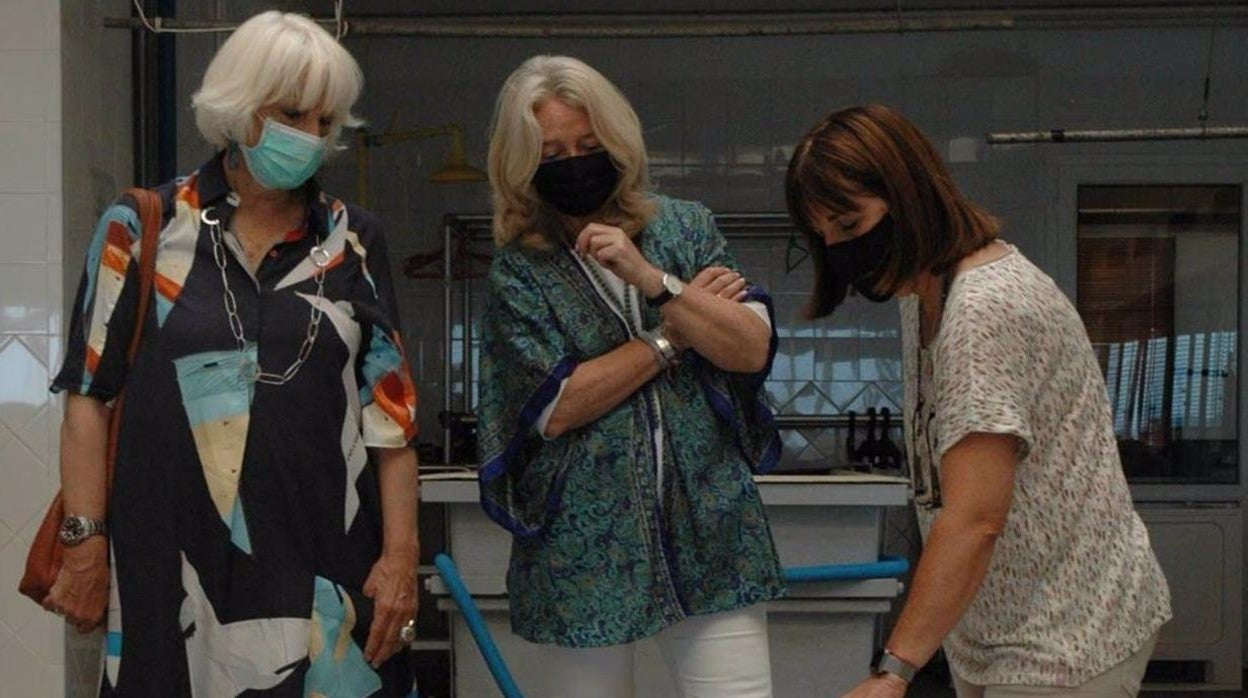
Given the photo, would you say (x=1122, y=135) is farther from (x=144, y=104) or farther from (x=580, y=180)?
(x=580, y=180)

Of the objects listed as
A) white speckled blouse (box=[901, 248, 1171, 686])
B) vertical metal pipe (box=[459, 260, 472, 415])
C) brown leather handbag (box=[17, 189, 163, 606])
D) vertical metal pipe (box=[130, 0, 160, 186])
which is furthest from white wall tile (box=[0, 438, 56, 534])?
vertical metal pipe (box=[459, 260, 472, 415])

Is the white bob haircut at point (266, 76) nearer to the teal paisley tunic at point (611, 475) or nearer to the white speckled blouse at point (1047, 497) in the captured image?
the teal paisley tunic at point (611, 475)

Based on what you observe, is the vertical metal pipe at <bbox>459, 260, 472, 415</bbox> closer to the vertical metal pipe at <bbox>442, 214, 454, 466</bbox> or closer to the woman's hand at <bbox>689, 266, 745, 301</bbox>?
the vertical metal pipe at <bbox>442, 214, 454, 466</bbox>

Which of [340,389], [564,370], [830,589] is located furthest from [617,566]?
[830,589]

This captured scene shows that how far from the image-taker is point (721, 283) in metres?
2.30

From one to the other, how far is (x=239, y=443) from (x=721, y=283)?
700mm

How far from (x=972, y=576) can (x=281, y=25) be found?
1.23m

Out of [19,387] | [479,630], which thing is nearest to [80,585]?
[479,630]

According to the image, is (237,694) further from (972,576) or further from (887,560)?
(887,560)

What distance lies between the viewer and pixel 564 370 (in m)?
2.28

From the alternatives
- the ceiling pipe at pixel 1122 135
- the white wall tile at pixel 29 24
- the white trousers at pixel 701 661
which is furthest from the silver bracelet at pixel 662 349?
the ceiling pipe at pixel 1122 135

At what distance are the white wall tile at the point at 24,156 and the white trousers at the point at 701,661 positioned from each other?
206 centimetres

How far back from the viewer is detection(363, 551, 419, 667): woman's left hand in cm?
225

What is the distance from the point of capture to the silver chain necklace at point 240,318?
2.20 metres
